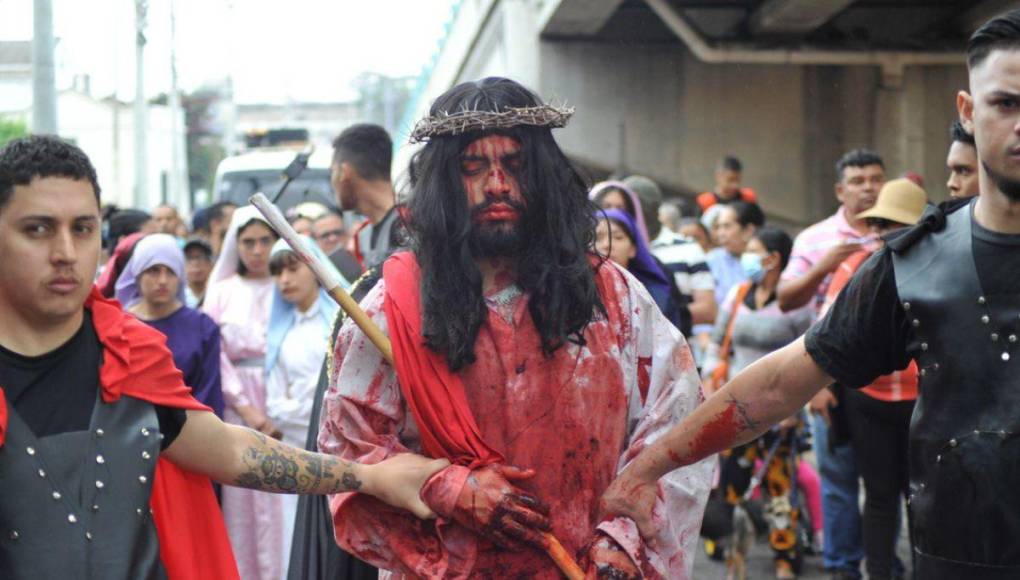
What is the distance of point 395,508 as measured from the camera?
393 centimetres

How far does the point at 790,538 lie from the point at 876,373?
16.5 feet

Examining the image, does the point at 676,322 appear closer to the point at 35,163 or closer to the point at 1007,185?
the point at 1007,185

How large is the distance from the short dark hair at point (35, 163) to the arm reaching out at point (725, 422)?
1437 millimetres

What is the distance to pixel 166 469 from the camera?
3736mm

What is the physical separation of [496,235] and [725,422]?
73 centimetres

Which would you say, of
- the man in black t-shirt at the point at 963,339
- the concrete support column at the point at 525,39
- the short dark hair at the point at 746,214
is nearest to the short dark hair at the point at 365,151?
the man in black t-shirt at the point at 963,339

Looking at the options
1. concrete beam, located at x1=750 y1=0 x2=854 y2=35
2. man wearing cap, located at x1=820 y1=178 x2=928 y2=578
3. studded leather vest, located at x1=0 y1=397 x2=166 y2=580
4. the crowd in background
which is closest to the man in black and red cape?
studded leather vest, located at x1=0 y1=397 x2=166 y2=580

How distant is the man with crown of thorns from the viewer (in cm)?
384

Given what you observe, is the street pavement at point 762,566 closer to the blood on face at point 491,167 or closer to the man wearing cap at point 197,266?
the man wearing cap at point 197,266

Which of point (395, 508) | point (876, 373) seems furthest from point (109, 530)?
point (876, 373)

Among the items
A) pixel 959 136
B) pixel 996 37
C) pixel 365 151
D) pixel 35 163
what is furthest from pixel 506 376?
pixel 365 151

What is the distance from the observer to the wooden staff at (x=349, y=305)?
381cm

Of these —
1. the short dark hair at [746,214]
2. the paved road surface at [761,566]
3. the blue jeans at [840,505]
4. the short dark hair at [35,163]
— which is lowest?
the paved road surface at [761,566]

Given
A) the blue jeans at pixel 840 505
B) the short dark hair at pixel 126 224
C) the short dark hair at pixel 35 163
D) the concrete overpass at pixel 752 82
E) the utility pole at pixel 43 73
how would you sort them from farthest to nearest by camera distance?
the concrete overpass at pixel 752 82
the utility pole at pixel 43 73
the short dark hair at pixel 126 224
the blue jeans at pixel 840 505
the short dark hair at pixel 35 163
